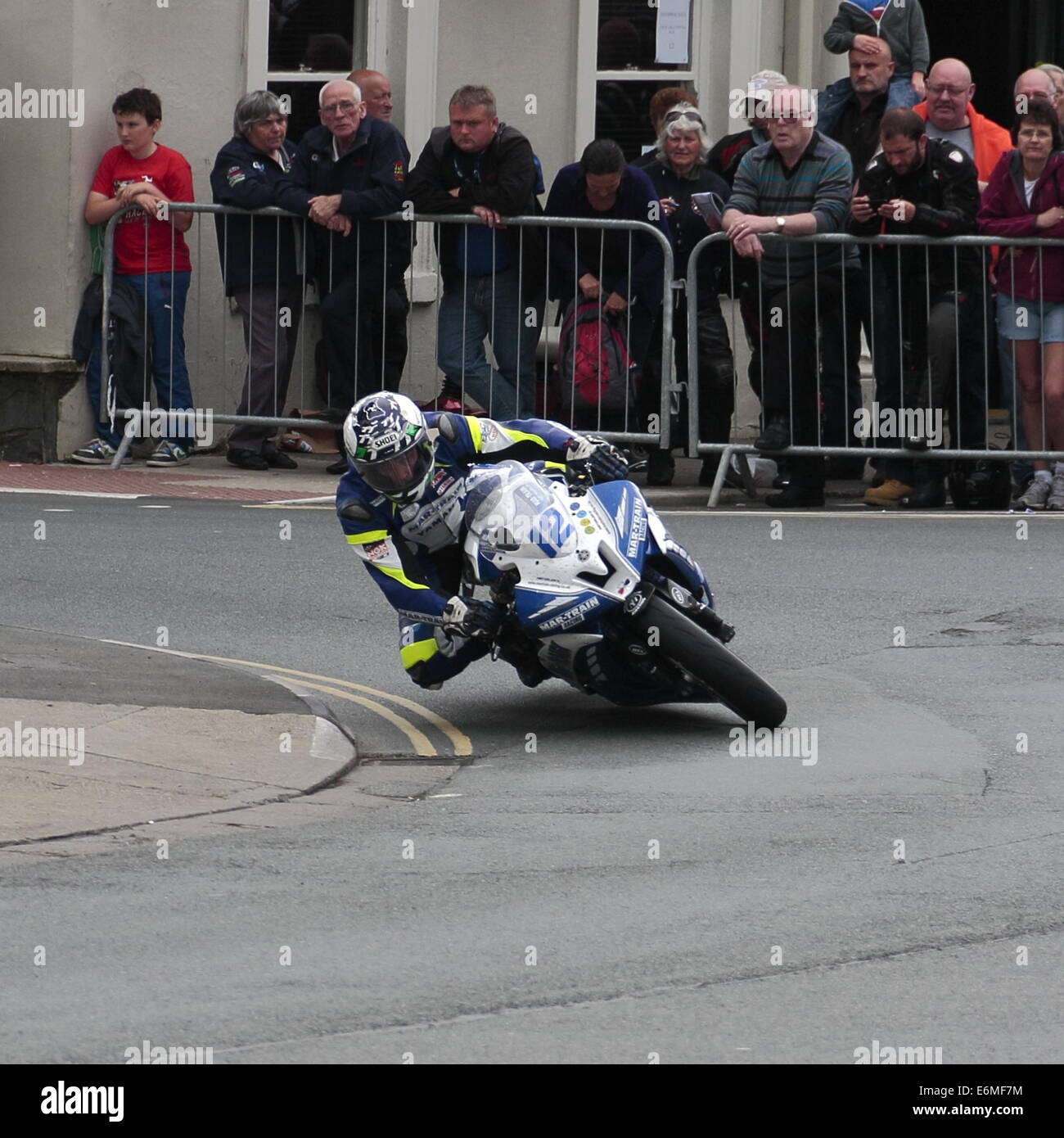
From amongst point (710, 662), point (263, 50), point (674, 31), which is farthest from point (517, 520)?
point (674, 31)

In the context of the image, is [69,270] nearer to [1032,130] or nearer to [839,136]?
[839,136]

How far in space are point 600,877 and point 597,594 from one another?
199 cm

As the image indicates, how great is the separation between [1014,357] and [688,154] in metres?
2.54

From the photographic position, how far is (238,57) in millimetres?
17891

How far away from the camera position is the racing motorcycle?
879cm

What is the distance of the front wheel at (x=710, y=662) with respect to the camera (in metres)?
8.72

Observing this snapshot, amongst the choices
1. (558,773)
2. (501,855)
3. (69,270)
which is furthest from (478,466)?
(69,270)

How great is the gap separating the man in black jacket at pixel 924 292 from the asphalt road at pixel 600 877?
115 inches

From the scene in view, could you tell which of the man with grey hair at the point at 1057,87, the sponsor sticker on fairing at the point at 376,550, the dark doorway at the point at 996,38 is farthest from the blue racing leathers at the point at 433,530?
the dark doorway at the point at 996,38

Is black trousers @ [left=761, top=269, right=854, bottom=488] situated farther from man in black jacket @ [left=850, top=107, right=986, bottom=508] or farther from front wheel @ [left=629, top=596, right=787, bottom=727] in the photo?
front wheel @ [left=629, top=596, right=787, bottom=727]

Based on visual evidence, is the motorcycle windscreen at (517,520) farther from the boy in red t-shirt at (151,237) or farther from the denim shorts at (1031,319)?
the boy in red t-shirt at (151,237)
